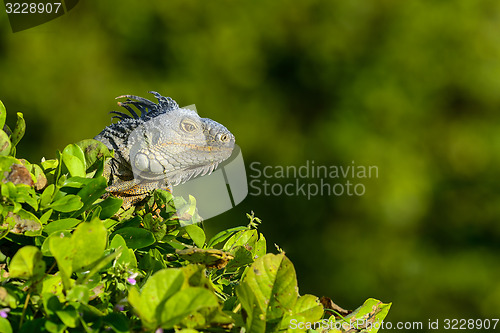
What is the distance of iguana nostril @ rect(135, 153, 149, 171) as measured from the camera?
1.76 meters

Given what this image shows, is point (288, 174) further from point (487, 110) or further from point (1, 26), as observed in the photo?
point (1, 26)

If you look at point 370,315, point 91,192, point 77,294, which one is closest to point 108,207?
point 91,192

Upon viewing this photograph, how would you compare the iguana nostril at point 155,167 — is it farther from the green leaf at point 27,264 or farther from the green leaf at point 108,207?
the green leaf at point 27,264

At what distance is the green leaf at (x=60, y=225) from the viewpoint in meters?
0.81

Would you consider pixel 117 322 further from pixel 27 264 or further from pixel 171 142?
pixel 171 142

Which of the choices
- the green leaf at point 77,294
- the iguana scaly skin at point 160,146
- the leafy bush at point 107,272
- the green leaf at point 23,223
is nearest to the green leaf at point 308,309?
the leafy bush at point 107,272

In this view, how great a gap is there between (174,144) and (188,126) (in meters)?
0.08

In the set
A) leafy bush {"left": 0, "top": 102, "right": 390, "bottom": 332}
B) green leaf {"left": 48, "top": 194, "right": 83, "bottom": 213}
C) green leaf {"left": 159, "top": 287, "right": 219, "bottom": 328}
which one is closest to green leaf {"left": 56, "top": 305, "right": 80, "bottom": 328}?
leafy bush {"left": 0, "top": 102, "right": 390, "bottom": 332}

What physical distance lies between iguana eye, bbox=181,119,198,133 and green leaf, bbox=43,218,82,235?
106cm

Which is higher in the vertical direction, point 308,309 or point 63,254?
point 63,254

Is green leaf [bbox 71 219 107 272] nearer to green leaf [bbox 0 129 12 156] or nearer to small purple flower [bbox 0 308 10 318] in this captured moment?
small purple flower [bbox 0 308 10 318]

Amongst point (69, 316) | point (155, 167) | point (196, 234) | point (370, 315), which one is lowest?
point (155, 167)

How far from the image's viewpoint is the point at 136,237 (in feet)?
2.92

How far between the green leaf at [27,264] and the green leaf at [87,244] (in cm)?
4
